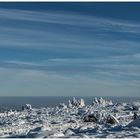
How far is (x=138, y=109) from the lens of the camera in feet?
200

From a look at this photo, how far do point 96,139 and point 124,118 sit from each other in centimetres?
2321

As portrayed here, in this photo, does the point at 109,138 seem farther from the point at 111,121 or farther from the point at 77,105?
the point at 77,105

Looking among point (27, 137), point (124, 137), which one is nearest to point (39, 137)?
point (27, 137)

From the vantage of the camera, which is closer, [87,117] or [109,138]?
[109,138]

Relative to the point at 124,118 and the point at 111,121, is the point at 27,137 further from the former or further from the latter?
the point at 124,118

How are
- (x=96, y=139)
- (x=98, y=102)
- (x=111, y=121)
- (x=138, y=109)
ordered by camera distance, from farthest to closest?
(x=98, y=102)
(x=138, y=109)
(x=111, y=121)
(x=96, y=139)

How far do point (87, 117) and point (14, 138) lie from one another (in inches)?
693

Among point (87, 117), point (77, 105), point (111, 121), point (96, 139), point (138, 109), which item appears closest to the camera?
point (96, 139)

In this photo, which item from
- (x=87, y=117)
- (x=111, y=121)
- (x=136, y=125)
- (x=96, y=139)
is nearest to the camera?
(x=96, y=139)

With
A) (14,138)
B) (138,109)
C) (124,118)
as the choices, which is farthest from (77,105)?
(14,138)

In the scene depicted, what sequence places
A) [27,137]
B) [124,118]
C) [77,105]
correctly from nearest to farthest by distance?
[27,137] < [124,118] < [77,105]

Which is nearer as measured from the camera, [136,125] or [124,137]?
[124,137]

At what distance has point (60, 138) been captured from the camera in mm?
25719

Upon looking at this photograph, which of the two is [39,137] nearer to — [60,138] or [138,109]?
[60,138]
